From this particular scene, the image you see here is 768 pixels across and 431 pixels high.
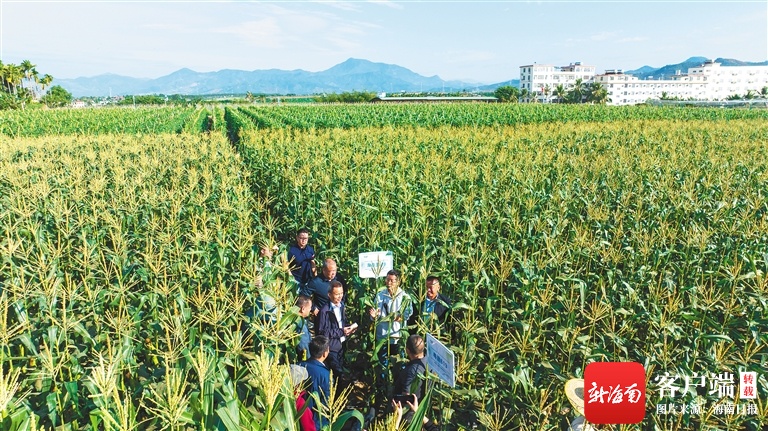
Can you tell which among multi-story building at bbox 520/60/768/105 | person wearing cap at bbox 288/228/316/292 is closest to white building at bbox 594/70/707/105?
multi-story building at bbox 520/60/768/105

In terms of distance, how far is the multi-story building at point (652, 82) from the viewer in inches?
5156

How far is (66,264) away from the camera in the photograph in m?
6.76

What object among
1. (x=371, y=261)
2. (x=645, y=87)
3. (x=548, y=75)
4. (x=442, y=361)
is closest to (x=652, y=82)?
(x=645, y=87)

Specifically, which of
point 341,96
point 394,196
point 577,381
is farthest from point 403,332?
point 341,96

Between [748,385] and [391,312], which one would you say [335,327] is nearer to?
[391,312]

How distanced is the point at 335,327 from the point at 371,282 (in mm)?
1047

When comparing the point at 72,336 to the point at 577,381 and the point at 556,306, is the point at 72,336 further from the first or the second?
the point at 556,306

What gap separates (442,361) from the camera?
3334 mm

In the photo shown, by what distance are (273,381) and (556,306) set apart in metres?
4.05

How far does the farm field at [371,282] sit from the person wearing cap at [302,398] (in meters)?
0.30

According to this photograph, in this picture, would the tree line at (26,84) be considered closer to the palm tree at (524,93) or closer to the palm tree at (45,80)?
the palm tree at (45,80)

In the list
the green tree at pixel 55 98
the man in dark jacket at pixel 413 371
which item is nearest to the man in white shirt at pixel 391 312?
the man in dark jacket at pixel 413 371

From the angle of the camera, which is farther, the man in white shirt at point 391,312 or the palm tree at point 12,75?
the palm tree at point 12,75

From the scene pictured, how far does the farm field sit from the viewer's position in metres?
3.55
